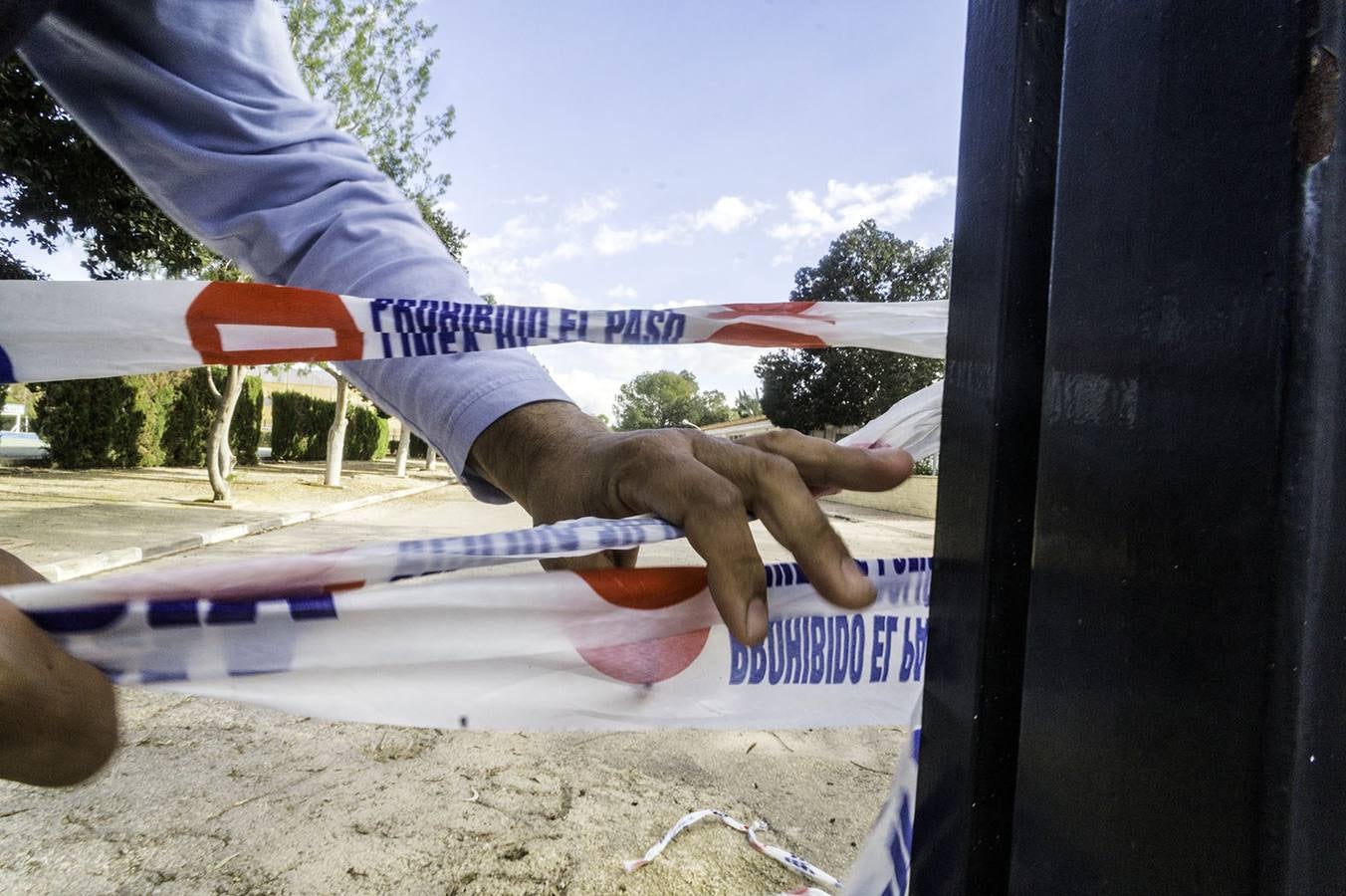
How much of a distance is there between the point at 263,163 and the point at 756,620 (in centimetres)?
126

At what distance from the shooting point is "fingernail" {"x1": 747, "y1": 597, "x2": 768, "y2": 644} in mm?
803

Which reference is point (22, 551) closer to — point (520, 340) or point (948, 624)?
point (520, 340)

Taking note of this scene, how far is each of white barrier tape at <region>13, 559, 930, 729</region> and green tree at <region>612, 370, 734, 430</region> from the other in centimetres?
7071

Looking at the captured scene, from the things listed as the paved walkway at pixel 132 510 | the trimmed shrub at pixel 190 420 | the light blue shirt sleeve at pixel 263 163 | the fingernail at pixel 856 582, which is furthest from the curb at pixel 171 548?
the trimmed shrub at pixel 190 420

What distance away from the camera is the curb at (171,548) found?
599 cm

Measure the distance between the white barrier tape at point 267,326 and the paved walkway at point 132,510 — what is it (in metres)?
6.20

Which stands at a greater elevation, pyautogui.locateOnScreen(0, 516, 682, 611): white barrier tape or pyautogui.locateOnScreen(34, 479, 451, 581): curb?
pyautogui.locateOnScreen(0, 516, 682, 611): white barrier tape

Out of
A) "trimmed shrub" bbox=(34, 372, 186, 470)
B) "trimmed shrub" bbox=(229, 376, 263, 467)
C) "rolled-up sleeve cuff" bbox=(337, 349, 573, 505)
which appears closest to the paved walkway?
"trimmed shrub" bbox=(34, 372, 186, 470)

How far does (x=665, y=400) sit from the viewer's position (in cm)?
7831

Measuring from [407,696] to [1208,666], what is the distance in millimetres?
767

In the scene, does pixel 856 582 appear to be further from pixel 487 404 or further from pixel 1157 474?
pixel 487 404

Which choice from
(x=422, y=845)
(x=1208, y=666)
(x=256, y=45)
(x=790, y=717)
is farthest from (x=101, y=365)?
(x=422, y=845)

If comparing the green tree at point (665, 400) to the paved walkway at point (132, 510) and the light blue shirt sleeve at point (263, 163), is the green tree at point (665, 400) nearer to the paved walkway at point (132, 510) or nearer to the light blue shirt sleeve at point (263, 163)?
the paved walkway at point (132, 510)

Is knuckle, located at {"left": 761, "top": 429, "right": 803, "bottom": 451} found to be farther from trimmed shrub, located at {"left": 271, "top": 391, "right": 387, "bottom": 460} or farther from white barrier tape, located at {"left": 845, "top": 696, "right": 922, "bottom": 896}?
trimmed shrub, located at {"left": 271, "top": 391, "right": 387, "bottom": 460}
